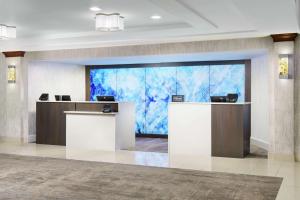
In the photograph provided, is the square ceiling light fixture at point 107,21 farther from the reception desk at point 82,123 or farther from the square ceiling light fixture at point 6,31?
the reception desk at point 82,123

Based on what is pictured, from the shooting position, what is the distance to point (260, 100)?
9938 millimetres

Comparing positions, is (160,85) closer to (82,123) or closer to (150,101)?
(150,101)

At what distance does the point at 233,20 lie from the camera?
6.60 meters

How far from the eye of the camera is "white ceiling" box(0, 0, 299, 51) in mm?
5457

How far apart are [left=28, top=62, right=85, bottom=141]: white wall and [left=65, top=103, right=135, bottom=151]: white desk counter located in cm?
177

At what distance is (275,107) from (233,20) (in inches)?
92.0

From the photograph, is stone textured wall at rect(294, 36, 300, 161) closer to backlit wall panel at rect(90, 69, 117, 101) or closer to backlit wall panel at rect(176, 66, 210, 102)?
backlit wall panel at rect(176, 66, 210, 102)

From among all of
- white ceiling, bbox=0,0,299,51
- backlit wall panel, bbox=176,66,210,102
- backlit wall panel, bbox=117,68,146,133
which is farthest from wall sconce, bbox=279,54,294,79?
backlit wall panel, bbox=117,68,146,133

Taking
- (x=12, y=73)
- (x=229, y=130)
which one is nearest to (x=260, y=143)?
(x=229, y=130)

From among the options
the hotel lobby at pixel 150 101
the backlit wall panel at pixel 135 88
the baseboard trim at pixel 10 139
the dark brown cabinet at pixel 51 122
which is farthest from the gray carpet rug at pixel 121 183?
the backlit wall panel at pixel 135 88

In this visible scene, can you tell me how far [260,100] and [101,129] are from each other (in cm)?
451

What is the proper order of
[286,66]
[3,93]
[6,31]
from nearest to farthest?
[286,66] < [6,31] < [3,93]

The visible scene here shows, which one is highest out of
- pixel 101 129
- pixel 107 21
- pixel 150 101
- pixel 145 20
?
pixel 145 20

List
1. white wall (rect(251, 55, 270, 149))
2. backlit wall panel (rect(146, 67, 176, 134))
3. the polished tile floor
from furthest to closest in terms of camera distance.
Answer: backlit wall panel (rect(146, 67, 176, 134))
white wall (rect(251, 55, 270, 149))
the polished tile floor
